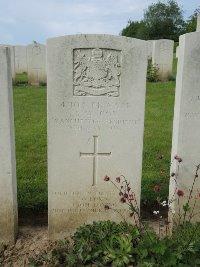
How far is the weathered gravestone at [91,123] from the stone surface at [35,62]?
1101cm

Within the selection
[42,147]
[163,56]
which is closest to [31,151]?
[42,147]

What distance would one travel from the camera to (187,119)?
3.63m

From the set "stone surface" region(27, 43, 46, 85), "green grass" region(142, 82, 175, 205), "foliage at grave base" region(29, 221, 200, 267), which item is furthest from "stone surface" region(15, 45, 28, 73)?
"foliage at grave base" region(29, 221, 200, 267)

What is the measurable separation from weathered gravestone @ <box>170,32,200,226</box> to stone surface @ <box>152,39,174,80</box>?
11.3 metres

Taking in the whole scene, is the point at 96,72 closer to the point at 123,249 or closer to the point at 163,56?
the point at 123,249

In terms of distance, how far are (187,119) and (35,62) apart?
11330 millimetres

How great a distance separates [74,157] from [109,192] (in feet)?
1.76

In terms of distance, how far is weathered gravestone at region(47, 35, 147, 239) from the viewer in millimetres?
3402

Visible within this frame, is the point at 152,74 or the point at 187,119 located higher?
the point at 152,74

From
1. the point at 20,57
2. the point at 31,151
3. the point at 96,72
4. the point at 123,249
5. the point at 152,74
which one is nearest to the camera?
the point at 123,249

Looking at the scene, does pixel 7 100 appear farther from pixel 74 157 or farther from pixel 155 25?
pixel 155 25

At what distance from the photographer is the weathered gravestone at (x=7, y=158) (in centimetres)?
335

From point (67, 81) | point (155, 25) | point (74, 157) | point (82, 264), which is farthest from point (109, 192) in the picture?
point (155, 25)

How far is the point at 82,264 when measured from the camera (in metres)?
3.12
